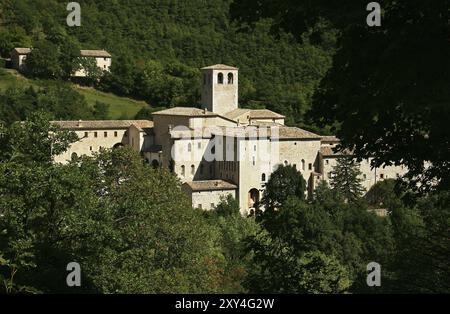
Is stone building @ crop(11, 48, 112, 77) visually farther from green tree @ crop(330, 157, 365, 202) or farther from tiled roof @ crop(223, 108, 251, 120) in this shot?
green tree @ crop(330, 157, 365, 202)

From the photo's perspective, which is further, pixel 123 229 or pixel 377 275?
pixel 123 229

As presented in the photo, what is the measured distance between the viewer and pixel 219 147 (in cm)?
4606

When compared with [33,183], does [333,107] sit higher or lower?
higher

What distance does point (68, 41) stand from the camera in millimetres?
73938

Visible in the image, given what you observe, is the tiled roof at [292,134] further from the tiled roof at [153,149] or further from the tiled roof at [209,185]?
the tiled roof at [153,149]

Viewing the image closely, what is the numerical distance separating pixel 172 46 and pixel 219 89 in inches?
1339

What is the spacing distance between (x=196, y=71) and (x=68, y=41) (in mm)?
10940

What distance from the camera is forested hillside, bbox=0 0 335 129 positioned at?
→ 224 feet

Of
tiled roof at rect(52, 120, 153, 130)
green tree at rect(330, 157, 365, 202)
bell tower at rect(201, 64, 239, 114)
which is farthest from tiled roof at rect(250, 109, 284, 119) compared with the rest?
green tree at rect(330, 157, 365, 202)

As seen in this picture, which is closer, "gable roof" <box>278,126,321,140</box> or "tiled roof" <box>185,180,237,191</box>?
"tiled roof" <box>185,180,237,191</box>

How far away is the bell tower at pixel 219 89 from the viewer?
52219 millimetres

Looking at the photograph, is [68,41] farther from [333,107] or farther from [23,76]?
[333,107]
